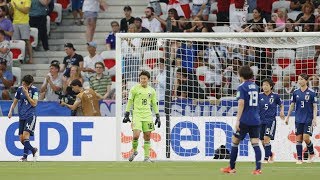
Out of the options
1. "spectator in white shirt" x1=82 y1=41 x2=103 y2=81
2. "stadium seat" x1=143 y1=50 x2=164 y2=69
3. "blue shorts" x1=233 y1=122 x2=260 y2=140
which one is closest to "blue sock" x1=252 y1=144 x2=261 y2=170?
"blue shorts" x1=233 y1=122 x2=260 y2=140

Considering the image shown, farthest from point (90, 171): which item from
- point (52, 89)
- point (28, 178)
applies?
point (52, 89)

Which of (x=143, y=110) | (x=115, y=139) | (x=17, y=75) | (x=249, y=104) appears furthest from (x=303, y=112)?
(x=17, y=75)

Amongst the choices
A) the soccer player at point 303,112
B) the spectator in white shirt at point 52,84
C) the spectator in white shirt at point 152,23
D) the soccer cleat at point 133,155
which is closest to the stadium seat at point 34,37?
the spectator in white shirt at point 52,84

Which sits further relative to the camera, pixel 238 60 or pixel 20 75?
pixel 20 75

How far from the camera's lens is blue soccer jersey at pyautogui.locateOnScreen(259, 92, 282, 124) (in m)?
25.6

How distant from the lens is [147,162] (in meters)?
25.3

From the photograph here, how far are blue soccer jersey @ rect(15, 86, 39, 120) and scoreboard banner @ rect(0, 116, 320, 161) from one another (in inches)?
68.9

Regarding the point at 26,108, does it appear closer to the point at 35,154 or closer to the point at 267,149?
the point at 35,154

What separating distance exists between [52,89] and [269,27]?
18.9 ft

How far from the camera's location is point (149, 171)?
2144cm

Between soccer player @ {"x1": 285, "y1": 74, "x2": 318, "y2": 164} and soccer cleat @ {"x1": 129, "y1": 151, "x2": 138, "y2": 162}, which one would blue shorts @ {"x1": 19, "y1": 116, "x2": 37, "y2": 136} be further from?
soccer player @ {"x1": 285, "y1": 74, "x2": 318, "y2": 164}

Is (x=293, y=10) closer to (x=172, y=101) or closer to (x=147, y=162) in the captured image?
(x=172, y=101)

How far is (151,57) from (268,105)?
3.48m

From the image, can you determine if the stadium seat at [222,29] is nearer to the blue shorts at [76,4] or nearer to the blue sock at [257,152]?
the blue shorts at [76,4]
